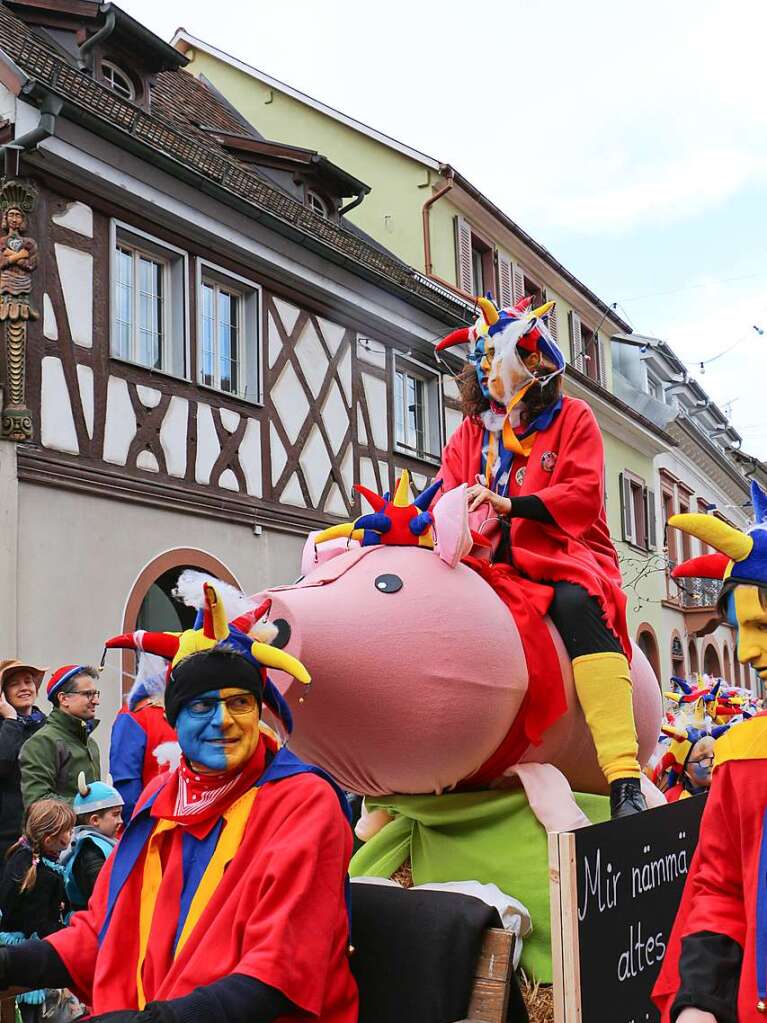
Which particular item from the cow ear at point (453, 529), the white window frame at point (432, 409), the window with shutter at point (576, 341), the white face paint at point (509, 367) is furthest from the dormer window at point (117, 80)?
the window with shutter at point (576, 341)

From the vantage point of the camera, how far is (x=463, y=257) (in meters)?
19.8

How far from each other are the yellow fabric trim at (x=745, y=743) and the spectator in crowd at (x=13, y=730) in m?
4.46

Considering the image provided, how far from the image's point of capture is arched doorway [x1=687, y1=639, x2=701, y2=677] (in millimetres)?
28875

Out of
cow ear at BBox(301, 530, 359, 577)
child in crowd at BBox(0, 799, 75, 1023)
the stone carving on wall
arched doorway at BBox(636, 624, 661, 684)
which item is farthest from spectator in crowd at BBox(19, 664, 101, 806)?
arched doorway at BBox(636, 624, 661, 684)

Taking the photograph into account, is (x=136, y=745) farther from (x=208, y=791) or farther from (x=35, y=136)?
(x=35, y=136)

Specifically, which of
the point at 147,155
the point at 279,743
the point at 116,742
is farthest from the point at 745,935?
the point at 147,155

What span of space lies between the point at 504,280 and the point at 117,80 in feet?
31.5

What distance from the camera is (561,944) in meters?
3.16

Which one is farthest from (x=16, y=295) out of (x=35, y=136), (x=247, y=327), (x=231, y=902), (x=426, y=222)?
(x=426, y=222)

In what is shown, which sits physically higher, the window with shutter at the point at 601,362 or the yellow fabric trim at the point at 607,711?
the window with shutter at the point at 601,362

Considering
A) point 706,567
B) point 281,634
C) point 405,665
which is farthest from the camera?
point 405,665

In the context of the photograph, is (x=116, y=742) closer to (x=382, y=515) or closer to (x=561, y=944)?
(x=382, y=515)

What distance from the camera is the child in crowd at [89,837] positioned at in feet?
17.2

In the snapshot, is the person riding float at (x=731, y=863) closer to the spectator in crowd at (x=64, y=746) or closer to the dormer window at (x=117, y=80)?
the spectator in crowd at (x=64, y=746)
